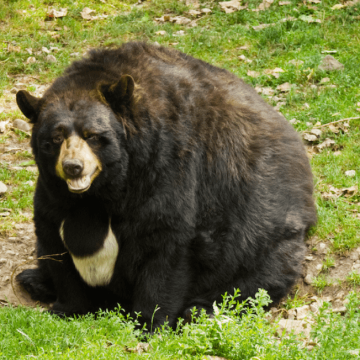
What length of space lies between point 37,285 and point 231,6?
7.06 meters

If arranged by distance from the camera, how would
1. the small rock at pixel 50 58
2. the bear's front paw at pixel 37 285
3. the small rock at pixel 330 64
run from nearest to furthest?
the bear's front paw at pixel 37 285, the small rock at pixel 330 64, the small rock at pixel 50 58

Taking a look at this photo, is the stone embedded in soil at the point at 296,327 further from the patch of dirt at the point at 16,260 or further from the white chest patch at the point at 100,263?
the patch of dirt at the point at 16,260

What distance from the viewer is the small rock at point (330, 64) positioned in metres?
8.87

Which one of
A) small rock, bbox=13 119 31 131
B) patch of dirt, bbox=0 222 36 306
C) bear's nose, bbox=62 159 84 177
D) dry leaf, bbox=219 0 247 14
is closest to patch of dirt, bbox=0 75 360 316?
patch of dirt, bbox=0 222 36 306

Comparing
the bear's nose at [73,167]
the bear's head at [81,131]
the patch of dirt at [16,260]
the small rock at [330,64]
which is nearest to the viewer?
the bear's nose at [73,167]

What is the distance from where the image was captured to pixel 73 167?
4488 mm

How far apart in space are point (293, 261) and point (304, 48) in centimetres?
482

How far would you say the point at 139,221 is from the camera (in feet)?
16.7

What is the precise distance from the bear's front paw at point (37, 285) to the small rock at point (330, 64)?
17.9ft

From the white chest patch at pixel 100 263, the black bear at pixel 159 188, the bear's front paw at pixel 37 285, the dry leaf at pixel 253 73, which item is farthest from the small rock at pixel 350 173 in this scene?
the bear's front paw at pixel 37 285

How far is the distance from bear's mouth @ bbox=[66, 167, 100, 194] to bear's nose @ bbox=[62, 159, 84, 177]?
0.07 metres

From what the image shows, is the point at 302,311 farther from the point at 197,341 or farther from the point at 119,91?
the point at 119,91

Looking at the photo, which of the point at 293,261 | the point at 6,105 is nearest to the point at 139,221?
the point at 293,261

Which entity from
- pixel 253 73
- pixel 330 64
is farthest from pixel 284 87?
pixel 330 64
